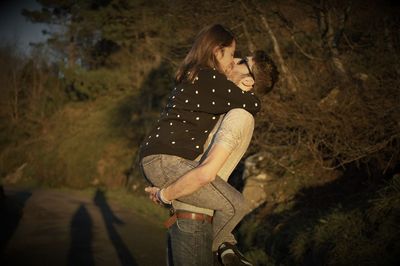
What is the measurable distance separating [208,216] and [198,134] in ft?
1.47

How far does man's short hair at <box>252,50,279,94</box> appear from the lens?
269cm

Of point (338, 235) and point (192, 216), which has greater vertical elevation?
point (192, 216)

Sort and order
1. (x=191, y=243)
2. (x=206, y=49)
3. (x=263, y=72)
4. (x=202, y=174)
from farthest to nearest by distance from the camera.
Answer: (x=263, y=72)
(x=206, y=49)
(x=191, y=243)
(x=202, y=174)

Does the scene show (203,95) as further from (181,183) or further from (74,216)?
(74,216)

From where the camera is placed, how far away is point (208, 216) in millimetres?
2529

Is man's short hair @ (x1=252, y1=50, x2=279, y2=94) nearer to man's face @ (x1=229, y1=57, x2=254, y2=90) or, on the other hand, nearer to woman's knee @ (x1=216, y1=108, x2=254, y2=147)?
man's face @ (x1=229, y1=57, x2=254, y2=90)

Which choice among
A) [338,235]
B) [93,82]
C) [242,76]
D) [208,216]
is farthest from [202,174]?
[93,82]

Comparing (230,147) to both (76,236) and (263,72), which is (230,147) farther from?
(76,236)

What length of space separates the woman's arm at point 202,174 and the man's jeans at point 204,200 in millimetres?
61

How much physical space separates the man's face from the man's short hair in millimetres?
40

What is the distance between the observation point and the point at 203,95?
249 centimetres

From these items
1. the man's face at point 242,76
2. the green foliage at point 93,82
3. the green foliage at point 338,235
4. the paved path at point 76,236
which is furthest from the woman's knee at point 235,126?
the green foliage at point 93,82

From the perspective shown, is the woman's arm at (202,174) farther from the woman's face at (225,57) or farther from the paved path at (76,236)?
the paved path at (76,236)

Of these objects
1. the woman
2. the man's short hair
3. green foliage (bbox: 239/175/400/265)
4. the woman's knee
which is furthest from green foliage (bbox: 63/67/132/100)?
the woman's knee
